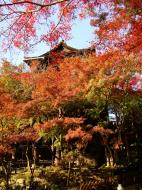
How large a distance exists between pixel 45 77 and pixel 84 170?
18.0 feet

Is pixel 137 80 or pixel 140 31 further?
pixel 137 80

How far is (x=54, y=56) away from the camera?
25953 mm

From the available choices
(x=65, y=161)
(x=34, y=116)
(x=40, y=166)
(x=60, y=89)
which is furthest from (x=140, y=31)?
(x=40, y=166)

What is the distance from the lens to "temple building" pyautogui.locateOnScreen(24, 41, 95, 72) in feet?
81.6

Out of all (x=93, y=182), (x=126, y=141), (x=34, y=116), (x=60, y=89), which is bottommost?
(x=93, y=182)

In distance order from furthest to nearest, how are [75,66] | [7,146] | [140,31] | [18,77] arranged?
[18,77]
[75,66]
[7,146]
[140,31]

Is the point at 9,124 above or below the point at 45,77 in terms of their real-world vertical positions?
below

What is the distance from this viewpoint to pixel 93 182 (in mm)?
17250

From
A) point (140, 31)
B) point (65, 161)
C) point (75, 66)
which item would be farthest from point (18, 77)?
point (140, 31)

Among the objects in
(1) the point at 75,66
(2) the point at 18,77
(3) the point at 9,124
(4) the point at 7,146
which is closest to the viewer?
(4) the point at 7,146

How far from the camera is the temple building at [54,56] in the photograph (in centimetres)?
2486

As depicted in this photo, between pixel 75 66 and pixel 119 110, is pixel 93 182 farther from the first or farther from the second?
pixel 75 66

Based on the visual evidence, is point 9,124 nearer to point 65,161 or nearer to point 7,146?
point 7,146

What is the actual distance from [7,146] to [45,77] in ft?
19.3
